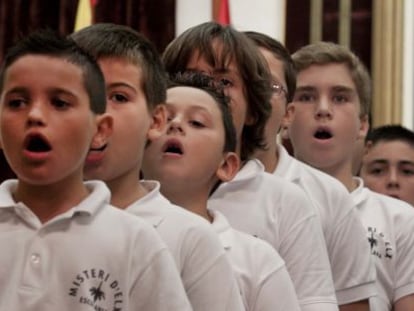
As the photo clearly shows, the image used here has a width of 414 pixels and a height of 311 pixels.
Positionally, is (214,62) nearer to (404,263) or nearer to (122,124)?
(122,124)

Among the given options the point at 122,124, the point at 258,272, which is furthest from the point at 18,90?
the point at 258,272

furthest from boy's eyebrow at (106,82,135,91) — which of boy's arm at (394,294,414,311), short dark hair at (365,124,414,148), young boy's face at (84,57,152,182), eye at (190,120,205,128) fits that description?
short dark hair at (365,124,414,148)

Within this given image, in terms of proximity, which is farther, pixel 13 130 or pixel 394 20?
pixel 394 20

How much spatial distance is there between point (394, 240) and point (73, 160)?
1740 millimetres

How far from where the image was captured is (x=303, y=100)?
12.6ft

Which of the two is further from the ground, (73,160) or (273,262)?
(73,160)

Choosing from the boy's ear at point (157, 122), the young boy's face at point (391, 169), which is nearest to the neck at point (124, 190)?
the boy's ear at point (157, 122)

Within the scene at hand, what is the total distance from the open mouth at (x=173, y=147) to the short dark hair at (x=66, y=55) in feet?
1.74

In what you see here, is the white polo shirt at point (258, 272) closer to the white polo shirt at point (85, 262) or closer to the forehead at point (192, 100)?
the forehead at point (192, 100)

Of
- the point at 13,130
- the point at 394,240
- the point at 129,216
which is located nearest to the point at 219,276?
the point at 129,216

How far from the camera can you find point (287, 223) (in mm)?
3076

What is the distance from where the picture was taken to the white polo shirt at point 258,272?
109 inches

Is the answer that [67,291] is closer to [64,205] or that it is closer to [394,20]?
[64,205]

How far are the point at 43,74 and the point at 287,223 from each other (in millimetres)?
1052
